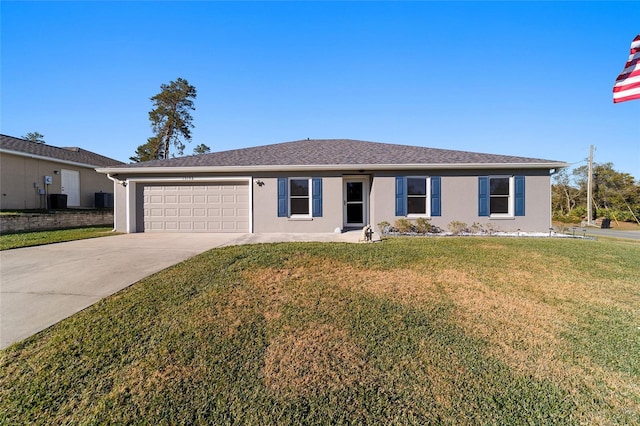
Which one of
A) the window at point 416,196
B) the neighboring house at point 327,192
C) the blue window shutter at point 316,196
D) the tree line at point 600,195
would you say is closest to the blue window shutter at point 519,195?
the neighboring house at point 327,192

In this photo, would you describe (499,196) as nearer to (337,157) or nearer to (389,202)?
(389,202)

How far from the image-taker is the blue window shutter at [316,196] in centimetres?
1102

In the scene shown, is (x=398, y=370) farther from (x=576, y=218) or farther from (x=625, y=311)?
(x=576, y=218)

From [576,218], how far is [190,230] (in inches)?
1147

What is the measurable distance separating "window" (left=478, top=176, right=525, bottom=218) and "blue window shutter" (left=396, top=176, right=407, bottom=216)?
291 centimetres

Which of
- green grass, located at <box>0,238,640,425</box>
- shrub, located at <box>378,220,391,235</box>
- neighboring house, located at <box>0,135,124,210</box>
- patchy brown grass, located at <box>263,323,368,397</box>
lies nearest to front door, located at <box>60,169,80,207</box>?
neighboring house, located at <box>0,135,124,210</box>

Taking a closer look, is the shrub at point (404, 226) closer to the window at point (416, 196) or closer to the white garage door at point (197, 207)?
the window at point (416, 196)

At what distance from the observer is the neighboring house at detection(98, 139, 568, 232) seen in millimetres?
10758

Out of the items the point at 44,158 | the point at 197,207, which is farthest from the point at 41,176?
the point at 197,207

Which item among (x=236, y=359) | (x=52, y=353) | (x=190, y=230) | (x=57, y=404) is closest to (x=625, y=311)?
(x=236, y=359)

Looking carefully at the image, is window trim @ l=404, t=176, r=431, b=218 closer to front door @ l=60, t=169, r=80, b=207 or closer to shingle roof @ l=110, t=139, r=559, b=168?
shingle roof @ l=110, t=139, r=559, b=168

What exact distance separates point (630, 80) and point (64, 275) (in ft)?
37.7

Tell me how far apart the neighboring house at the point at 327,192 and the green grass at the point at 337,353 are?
232 inches

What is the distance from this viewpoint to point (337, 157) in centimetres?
1172
